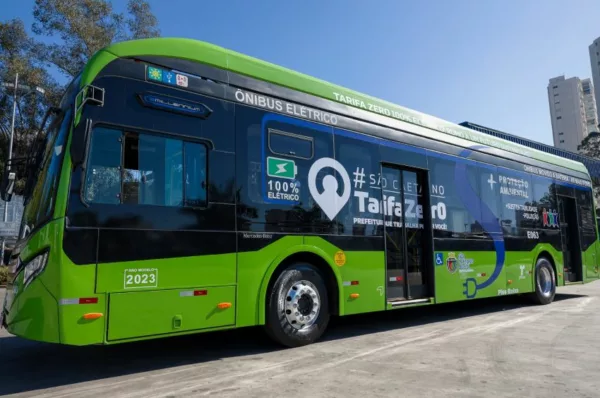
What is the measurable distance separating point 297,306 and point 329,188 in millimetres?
1723

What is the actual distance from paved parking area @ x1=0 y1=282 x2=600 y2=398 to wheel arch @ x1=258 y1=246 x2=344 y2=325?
2.02 feet

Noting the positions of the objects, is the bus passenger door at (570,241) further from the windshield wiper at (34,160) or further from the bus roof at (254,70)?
the windshield wiper at (34,160)

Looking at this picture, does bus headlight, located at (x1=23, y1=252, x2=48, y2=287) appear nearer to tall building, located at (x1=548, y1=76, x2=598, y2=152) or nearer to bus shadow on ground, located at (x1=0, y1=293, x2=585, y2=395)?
bus shadow on ground, located at (x1=0, y1=293, x2=585, y2=395)

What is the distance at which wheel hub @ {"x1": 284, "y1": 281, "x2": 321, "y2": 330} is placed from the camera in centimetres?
597

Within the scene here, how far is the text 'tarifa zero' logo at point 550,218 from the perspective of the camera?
11336 millimetres

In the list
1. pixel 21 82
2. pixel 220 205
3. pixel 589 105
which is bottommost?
pixel 220 205

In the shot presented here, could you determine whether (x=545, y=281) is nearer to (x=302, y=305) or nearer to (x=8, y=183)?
(x=302, y=305)

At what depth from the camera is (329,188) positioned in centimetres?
662

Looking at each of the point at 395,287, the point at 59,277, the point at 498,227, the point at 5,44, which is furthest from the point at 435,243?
the point at 5,44

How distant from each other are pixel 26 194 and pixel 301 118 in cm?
355

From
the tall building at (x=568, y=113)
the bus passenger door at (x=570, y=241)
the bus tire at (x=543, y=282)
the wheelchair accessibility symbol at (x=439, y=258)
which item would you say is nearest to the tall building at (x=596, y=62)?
the tall building at (x=568, y=113)

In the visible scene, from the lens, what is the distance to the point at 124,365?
17.5ft

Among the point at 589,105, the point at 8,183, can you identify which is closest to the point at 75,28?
the point at 8,183

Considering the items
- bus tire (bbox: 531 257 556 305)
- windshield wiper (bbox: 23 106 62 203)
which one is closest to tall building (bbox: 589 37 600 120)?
bus tire (bbox: 531 257 556 305)
